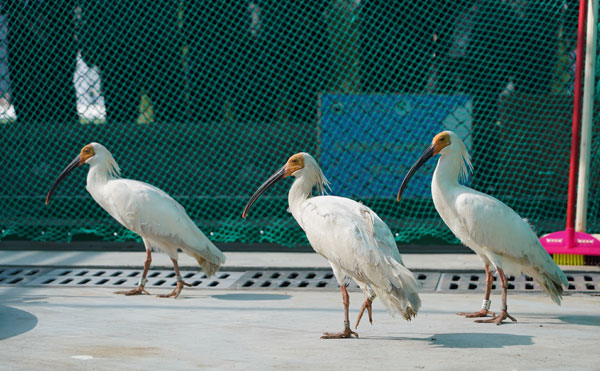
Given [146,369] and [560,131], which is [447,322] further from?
[560,131]

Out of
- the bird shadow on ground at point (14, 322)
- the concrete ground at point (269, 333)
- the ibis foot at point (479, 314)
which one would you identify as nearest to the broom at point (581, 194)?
the concrete ground at point (269, 333)

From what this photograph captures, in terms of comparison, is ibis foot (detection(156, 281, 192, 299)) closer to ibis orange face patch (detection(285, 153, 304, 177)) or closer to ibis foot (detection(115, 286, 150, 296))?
ibis foot (detection(115, 286, 150, 296))

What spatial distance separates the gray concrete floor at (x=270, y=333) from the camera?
3.85 meters

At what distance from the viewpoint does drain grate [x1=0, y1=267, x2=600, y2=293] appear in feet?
19.3

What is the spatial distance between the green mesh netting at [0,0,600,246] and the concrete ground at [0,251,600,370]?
214 cm

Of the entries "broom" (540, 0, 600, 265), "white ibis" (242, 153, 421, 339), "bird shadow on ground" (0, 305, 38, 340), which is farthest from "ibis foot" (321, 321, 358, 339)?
"broom" (540, 0, 600, 265)

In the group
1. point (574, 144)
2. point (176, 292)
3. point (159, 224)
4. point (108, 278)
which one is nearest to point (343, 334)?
point (176, 292)

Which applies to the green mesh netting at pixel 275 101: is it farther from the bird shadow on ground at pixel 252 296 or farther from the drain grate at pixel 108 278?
the bird shadow on ground at pixel 252 296

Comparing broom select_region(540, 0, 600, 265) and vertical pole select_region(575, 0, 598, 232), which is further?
vertical pole select_region(575, 0, 598, 232)

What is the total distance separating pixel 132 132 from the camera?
855cm

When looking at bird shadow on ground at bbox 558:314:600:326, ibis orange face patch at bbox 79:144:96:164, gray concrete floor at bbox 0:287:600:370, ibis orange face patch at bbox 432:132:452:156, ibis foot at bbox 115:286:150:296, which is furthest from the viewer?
ibis orange face patch at bbox 79:144:96:164

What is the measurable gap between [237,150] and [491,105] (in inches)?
101

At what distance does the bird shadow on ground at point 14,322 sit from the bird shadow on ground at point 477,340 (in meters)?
2.19

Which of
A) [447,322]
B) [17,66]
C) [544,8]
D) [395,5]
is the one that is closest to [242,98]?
[395,5]
